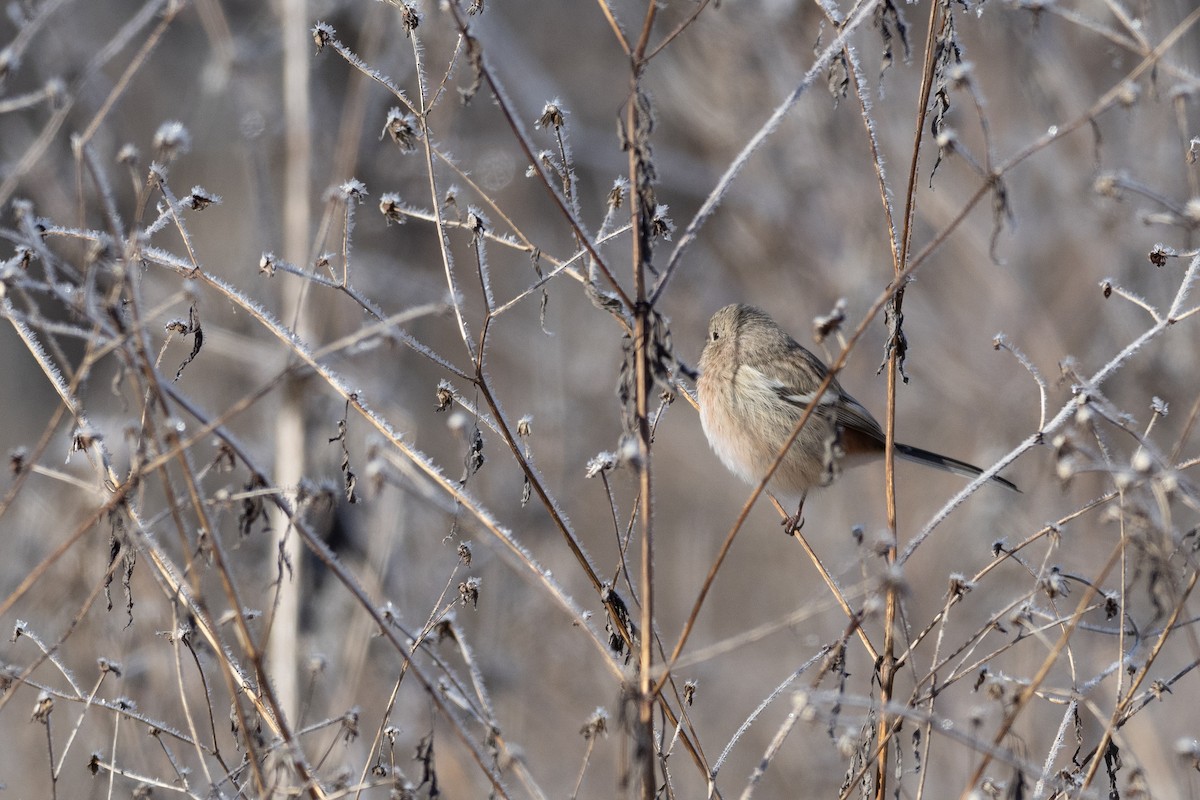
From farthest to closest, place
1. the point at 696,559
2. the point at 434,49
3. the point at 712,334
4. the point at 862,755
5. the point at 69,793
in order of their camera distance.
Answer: the point at 696,559, the point at 434,49, the point at 69,793, the point at 712,334, the point at 862,755

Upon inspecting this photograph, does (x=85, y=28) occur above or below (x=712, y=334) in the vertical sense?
above

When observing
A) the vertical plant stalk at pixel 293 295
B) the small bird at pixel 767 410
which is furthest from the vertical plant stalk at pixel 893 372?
the vertical plant stalk at pixel 293 295

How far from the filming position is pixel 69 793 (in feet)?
20.9

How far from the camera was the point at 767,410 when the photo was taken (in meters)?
4.25

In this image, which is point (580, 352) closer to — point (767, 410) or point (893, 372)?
point (767, 410)

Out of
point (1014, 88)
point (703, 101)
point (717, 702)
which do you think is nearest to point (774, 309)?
point (703, 101)

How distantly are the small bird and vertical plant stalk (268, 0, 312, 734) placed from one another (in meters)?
2.57

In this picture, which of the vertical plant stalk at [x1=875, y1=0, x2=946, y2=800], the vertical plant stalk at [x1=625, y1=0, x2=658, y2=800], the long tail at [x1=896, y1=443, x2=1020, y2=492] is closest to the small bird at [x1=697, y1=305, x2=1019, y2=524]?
the long tail at [x1=896, y1=443, x2=1020, y2=492]

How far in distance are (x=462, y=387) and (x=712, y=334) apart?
15.2 feet

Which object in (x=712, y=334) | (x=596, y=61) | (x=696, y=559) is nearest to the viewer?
(x=712, y=334)

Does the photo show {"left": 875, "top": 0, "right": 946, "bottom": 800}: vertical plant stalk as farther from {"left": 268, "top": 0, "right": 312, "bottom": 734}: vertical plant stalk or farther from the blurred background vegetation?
{"left": 268, "top": 0, "right": 312, "bottom": 734}: vertical plant stalk

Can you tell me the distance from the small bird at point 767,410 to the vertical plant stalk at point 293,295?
2.57 metres

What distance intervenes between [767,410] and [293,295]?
324 cm

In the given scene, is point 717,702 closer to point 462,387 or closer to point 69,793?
point 462,387
